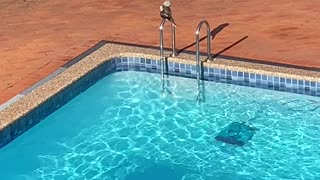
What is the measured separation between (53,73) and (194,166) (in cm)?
294

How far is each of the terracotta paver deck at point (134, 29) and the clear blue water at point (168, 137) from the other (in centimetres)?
83

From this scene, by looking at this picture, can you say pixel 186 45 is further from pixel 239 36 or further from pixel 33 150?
pixel 33 150

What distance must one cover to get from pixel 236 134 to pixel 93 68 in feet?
8.51

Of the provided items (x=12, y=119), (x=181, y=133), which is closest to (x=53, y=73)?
(x=12, y=119)

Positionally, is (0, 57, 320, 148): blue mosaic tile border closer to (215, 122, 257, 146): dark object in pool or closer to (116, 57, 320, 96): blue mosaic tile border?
(116, 57, 320, 96): blue mosaic tile border

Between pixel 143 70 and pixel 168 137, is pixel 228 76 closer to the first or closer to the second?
pixel 143 70

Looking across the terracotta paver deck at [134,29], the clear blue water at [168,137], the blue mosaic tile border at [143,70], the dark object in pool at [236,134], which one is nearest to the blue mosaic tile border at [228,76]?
the blue mosaic tile border at [143,70]

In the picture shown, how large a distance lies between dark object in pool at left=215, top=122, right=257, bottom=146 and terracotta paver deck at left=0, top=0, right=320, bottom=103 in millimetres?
1609

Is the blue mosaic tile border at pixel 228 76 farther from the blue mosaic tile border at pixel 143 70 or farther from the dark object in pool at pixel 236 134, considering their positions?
the dark object in pool at pixel 236 134

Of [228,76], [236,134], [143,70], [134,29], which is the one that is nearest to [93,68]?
[143,70]

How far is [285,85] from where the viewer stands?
34.4ft

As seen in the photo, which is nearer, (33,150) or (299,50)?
(33,150)

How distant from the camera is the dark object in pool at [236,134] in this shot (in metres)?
9.42

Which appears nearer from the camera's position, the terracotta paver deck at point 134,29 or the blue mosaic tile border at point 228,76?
the blue mosaic tile border at point 228,76
